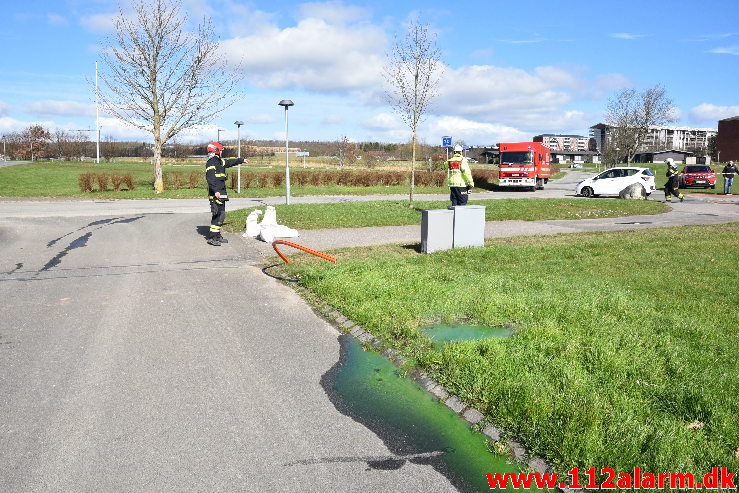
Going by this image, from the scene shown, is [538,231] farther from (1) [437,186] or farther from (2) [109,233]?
(1) [437,186]

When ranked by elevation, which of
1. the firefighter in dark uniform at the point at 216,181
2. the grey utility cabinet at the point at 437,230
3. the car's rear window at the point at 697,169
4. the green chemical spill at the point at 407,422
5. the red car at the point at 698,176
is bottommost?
the green chemical spill at the point at 407,422

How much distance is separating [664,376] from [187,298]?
554 centimetres

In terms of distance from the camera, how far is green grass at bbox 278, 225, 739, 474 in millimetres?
3436

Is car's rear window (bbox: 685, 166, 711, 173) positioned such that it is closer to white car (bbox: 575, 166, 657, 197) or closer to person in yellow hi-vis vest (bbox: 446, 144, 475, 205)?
white car (bbox: 575, 166, 657, 197)

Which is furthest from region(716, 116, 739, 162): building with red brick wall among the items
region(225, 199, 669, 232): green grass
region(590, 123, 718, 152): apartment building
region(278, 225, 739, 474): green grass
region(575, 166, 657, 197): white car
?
region(278, 225, 739, 474): green grass

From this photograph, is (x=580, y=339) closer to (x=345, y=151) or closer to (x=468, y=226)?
(x=468, y=226)

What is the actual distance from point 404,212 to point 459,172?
17.1 ft

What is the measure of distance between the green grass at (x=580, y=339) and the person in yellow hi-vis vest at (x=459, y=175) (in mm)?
3043

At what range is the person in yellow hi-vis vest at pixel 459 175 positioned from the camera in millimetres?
Answer: 12969

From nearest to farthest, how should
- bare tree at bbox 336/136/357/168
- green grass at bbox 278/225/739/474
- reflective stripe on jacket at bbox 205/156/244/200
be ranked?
green grass at bbox 278/225/739/474 → reflective stripe on jacket at bbox 205/156/244/200 → bare tree at bbox 336/136/357/168

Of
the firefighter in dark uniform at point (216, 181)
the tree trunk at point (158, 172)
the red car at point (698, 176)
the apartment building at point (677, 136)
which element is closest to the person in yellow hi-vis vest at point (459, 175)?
the firefighter in dark uniform at point (216, 181)

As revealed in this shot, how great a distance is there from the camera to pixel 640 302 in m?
6.58

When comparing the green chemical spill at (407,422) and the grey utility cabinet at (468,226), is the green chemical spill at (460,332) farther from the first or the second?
the grey utility cabinet at (468,226)

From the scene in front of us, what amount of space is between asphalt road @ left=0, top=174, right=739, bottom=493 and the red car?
3808 cm
